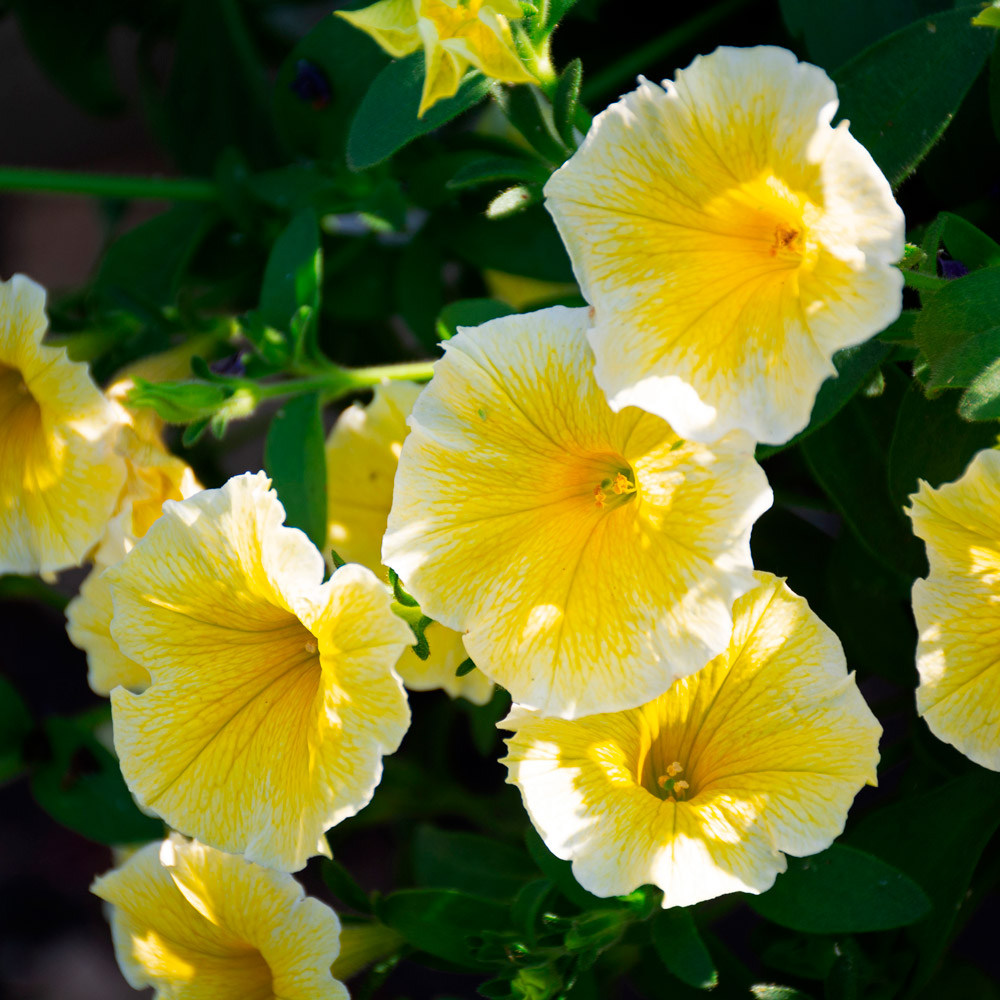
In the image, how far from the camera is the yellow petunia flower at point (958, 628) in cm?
48

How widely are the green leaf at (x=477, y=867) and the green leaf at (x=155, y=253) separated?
498mm

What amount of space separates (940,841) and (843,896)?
10 centimetres

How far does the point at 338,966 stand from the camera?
0.71 meters

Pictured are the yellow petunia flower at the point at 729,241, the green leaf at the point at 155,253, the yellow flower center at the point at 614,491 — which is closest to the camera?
the yellow petunia flower at the point at 729,241

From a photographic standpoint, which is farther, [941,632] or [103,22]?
[103,22]

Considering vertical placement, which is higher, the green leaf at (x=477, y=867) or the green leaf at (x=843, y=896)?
the green leaf at (x=843, y=896)

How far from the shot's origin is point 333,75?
2.83ft

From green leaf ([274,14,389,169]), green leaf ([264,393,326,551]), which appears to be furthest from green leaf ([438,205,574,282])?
green leaf ([264,393,326,551])

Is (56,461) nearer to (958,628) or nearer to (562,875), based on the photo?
(562,875)

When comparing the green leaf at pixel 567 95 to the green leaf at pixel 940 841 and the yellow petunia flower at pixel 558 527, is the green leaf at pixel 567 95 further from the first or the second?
the green leaf at pixel 940 841

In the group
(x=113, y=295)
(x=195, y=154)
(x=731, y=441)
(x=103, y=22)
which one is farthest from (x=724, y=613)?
(x=103, y=22)

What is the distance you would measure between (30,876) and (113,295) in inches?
38.5

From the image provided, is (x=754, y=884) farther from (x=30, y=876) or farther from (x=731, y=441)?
(x=30, y=876)

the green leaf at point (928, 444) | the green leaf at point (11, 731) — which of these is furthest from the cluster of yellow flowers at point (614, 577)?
the green leaf at point (11, 731)
